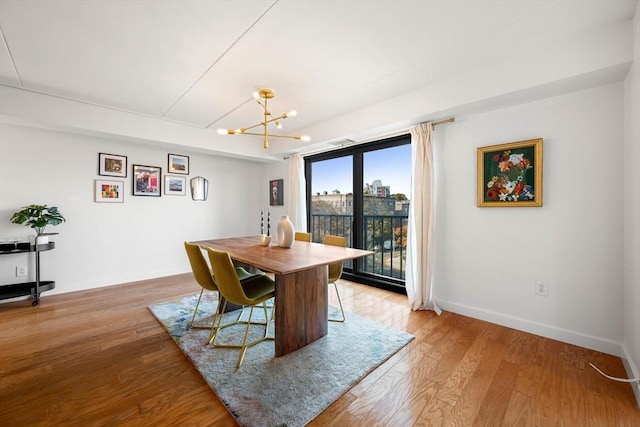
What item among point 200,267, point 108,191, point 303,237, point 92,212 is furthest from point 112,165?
point 303,237

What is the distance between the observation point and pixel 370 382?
1.75m

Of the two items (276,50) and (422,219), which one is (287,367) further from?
(276,50)

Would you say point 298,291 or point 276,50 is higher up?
point 276,50

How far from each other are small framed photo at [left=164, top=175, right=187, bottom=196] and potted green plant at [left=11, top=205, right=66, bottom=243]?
1382mm

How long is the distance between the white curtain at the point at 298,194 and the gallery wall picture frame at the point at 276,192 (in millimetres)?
526

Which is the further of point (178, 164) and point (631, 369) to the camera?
point (178, 164)

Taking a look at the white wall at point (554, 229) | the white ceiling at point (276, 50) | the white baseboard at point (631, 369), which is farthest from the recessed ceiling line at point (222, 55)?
the white baseboard at point (631, 369)

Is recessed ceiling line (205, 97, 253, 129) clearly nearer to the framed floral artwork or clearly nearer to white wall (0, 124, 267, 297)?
white wall (0, 124, 267, 297)

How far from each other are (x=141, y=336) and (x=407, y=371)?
231cm

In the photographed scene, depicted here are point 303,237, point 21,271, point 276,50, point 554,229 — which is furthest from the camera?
point 303,237

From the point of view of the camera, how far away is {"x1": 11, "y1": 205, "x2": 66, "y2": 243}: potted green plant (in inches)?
117

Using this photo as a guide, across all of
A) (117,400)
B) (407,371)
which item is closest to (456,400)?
(407,371)

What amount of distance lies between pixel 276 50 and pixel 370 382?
2.57 metres

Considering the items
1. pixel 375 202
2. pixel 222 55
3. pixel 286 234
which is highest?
pixel 222 55
